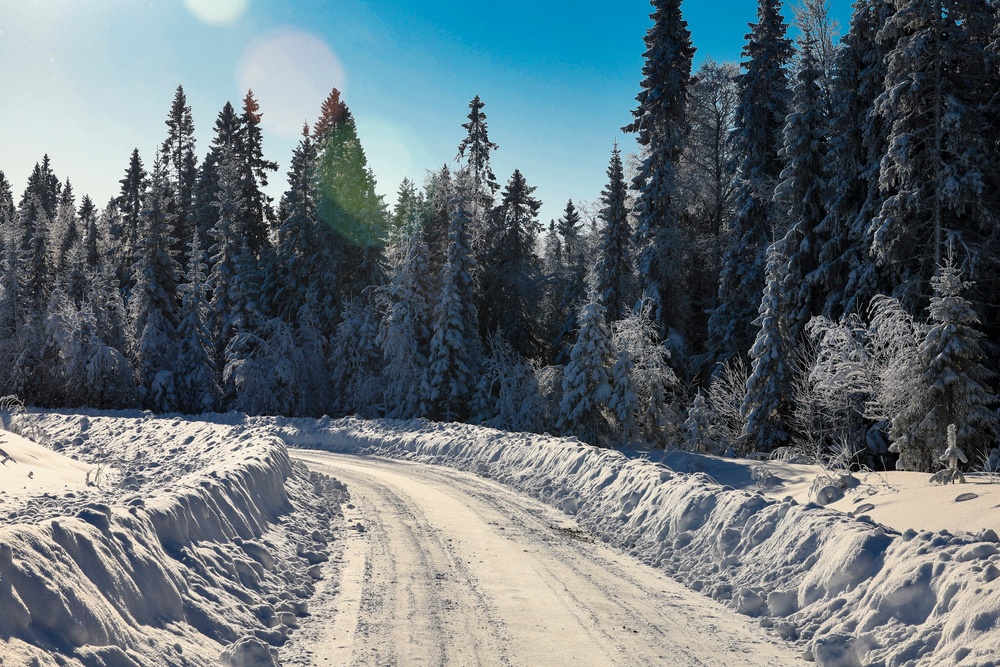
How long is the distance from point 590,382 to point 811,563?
17.1 m

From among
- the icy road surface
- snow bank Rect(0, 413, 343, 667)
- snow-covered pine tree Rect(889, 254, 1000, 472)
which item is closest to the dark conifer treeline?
snow-covered pine tree Rect(889, 254, 1000, 472)

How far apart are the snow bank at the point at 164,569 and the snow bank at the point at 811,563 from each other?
4895 millimetres

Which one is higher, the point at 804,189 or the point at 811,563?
the point at 804,189

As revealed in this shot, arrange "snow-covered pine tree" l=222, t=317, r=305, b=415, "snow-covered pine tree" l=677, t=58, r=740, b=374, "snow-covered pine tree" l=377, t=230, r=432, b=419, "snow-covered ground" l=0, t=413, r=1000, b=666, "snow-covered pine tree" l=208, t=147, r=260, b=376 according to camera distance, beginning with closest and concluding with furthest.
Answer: "snow-covered ground" l=0, t=413, r=1000, b=666 < "snow-covered pine tree" l=377, t=230, r=432, b=419 < "snow-covered pine tree" l=677, t=58, r=740, b=374 < "snow-covered pine tree" l=222, t=317, r=305, b=415 < "snow-covered pine tree" l=208, t=147, r=260, b=376

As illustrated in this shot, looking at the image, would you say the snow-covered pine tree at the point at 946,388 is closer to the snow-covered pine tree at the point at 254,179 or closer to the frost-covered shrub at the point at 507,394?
the frost-covered shrub at the point at 507,394

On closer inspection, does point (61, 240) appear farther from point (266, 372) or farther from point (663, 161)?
point (663, 161)

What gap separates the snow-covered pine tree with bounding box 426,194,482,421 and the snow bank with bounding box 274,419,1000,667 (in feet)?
63.2

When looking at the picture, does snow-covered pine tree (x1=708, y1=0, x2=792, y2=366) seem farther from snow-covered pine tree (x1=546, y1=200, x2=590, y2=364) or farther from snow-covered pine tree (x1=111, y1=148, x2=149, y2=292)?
snow-covered pine tree (x1=111, y1=148, x2=149, y2=292)

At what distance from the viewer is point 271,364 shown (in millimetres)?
38312

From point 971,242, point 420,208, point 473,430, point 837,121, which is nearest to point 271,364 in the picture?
point 420,208

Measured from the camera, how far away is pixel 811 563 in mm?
7949

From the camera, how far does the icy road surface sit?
6336mm

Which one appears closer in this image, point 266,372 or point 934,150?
point 934,150

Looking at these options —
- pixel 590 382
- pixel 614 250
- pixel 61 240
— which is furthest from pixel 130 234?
pixel 590 382
